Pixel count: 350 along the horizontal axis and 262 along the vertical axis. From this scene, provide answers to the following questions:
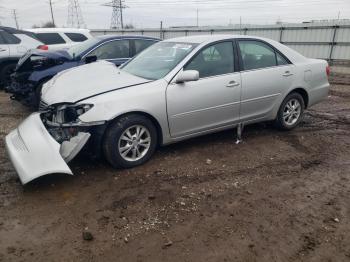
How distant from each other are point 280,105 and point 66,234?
13.1ft

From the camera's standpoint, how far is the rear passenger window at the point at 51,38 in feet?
34.9

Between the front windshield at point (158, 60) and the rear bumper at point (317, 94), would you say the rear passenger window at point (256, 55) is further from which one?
the rear bumper at point (317, 94)

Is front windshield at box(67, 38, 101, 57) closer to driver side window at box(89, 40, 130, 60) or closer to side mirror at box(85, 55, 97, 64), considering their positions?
driver side window at box(89, 40, 130, 60)

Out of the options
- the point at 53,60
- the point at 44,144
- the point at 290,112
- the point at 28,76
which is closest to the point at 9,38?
the point at 28,76

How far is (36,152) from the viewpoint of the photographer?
371 centimetres

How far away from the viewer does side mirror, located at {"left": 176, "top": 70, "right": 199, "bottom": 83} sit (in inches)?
172

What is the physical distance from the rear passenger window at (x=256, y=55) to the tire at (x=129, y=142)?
6.21 ft

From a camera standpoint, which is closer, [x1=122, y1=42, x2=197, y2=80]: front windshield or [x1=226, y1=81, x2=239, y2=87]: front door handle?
[x1=122, y1=42, x2=197, y2=80]: front windshield

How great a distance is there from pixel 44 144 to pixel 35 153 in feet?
0.46

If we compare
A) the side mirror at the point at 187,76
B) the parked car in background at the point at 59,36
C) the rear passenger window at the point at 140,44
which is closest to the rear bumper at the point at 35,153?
the side mirror at the point at 187,76

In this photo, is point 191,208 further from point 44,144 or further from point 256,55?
point 256,55

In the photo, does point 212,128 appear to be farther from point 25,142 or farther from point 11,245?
point 11,245

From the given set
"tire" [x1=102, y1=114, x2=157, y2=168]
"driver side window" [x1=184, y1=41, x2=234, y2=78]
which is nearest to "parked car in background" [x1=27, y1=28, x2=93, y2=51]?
"driver side window" [x1=184, y1=41, x2=234, y2=78]

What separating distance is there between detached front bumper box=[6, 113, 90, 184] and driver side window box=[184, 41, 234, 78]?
72.1 inches
